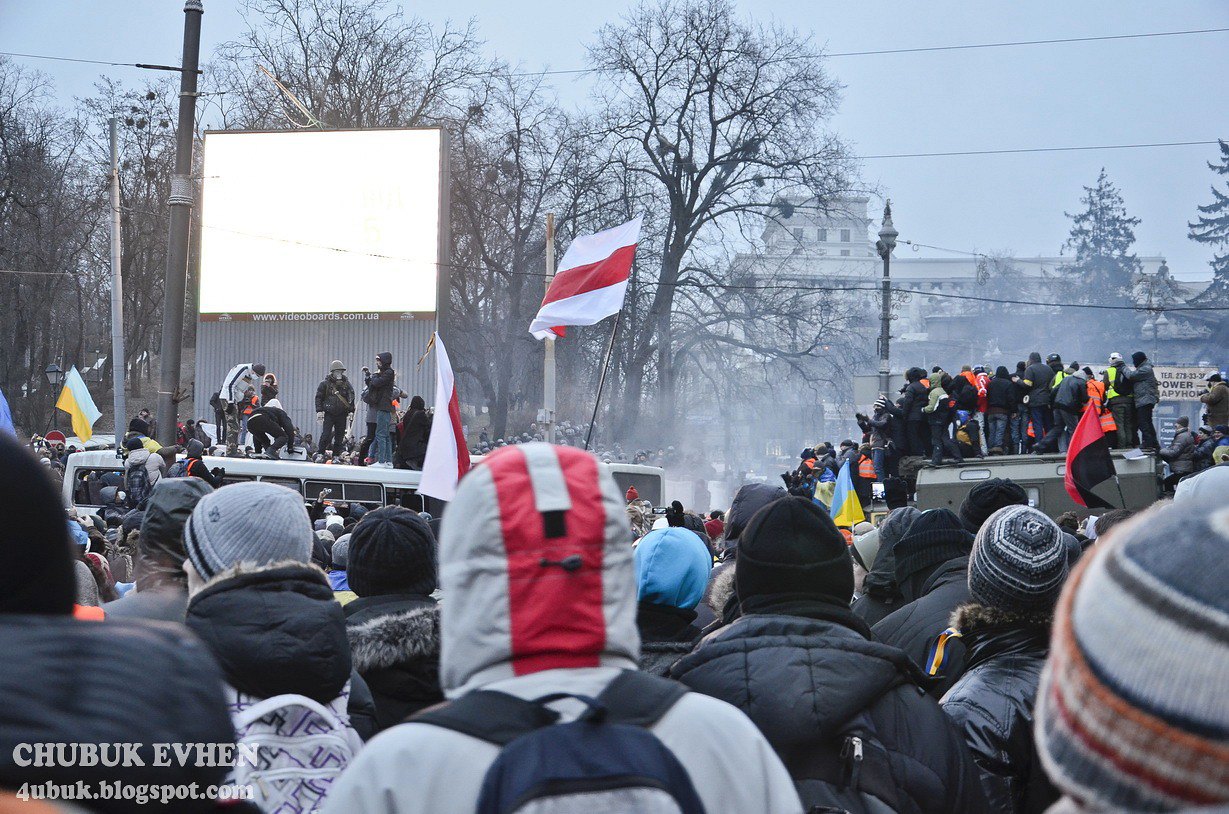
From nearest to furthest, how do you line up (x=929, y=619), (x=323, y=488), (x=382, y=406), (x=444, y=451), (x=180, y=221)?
1. (x=929, y=619)
2. (x=444, y=451)
3. (x=180, y=221)
4. (x=323, y=488)
5. (x=382, y=406)

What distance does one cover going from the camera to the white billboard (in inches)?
1309

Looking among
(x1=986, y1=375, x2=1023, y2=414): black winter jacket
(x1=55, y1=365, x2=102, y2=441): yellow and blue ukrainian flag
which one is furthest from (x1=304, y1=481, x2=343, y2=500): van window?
(x1=986, y1=375, x2=1023, y2=414): black winter jacket

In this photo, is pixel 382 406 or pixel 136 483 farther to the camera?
pixel 382 406

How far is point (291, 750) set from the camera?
283cm

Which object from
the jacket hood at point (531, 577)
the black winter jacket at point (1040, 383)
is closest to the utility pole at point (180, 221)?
the jacket hood at point (531, 577)

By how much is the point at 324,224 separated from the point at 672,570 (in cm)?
3098

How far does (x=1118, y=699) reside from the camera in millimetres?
1266

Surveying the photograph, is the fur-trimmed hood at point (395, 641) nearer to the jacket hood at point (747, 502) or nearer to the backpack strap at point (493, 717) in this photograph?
the backpack strap at point (493, 717)

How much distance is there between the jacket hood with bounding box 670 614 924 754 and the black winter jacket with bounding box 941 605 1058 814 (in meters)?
0.46

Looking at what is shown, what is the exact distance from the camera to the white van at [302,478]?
21578 millimetres

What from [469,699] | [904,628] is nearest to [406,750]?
[469,699]

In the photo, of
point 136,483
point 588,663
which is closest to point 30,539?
point 588,663

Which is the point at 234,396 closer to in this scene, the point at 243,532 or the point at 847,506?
the point at 847,506

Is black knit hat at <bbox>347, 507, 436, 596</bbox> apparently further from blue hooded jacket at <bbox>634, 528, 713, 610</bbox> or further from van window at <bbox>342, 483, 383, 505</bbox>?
van window at <bbox>342, 483, 383, 505</bbox>
